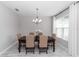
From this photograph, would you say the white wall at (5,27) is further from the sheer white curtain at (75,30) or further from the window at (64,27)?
the window at (64,27)

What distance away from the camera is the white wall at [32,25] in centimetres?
719

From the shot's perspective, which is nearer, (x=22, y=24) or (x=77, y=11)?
(x=77, y=11)

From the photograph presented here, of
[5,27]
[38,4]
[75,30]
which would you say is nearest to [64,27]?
[75,30]

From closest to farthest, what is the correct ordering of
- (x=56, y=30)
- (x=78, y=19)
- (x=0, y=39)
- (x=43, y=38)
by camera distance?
(x=78, y=19) → (x=0, y=39) → (x=43, y=38) → (x=56, y=30)

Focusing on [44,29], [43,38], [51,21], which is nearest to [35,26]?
[44,29]

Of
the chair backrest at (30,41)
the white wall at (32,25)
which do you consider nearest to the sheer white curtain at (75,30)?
the chair backrest at (30,41)

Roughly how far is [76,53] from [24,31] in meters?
4.77

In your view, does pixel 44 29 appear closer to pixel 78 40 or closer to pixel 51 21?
pixel 51 21

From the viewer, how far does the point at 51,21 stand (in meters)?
7.27

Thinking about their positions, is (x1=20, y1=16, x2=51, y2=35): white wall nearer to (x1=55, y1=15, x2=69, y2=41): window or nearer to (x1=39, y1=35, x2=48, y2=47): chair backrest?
(x1=55, y1=15, x2=69, y2=41): window

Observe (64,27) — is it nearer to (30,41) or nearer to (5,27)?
(30,41)

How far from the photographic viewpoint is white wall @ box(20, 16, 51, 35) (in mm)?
7191

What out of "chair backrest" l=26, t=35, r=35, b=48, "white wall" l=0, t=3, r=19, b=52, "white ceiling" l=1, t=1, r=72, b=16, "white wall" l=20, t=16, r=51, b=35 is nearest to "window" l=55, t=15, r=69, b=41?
"white wall" l=20, t=16, r=51, b=35

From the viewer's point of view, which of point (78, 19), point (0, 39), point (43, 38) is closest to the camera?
point (78, 19)
